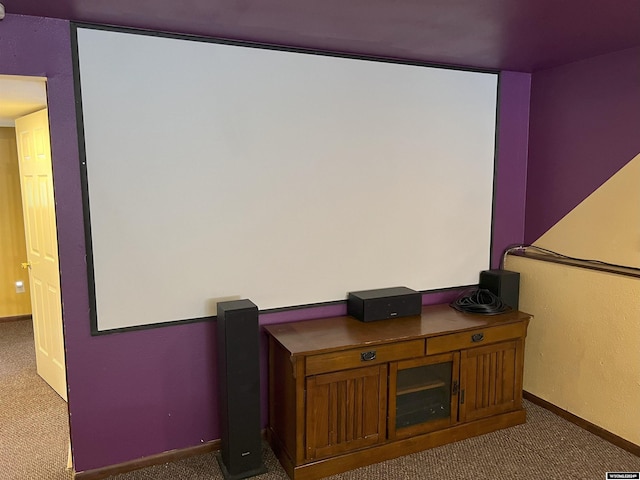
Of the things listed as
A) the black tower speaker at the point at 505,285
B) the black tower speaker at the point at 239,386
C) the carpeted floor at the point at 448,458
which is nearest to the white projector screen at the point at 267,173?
the black tower speaker at the point at 505,285

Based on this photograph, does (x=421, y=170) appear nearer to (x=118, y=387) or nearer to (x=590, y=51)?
(x=590, y=51)

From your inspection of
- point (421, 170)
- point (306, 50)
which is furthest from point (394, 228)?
point (306, 50)

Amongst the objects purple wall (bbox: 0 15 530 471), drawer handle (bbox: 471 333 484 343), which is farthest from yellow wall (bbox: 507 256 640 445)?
purple wall (bbox: 0 15 530 471)

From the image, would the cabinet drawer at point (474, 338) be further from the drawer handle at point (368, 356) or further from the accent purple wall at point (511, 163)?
the accent purple wall at point (511, 163)

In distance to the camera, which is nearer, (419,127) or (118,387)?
(118,387)

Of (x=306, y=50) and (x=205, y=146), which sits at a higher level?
(x=306, y=50)

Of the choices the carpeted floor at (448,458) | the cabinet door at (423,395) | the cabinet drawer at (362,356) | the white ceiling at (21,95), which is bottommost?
the carpeted floor at (448,458)

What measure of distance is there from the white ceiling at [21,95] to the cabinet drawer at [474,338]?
7.71 feet

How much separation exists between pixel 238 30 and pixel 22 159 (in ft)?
6.90

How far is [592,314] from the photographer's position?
292 cm

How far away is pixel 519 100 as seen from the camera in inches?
133

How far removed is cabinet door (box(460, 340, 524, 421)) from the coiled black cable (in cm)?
23

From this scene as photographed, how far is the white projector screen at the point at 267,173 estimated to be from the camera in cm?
240

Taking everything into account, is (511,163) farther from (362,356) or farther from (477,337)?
(362,356)
